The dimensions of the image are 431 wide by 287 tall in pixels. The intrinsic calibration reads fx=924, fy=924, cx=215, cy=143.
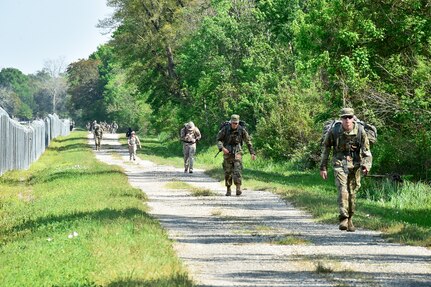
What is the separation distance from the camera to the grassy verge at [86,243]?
33.4ft

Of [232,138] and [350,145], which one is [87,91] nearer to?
[232,138]

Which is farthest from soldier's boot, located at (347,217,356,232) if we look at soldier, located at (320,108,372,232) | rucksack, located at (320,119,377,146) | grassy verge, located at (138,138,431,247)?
rucksack, located at (320,119,377,146)

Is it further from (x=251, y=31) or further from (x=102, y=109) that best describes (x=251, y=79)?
(x=102, y=109)

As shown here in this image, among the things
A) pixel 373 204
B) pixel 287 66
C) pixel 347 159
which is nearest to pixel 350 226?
pixel 347 159

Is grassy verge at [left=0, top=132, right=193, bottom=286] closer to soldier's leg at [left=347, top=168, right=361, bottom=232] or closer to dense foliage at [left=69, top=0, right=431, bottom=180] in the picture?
soldier's leg at [left=347, top=168, right=361, bottom=232]

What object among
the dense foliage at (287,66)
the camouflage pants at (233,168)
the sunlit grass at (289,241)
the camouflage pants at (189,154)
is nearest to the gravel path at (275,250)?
the sunlit grass at (289,241)

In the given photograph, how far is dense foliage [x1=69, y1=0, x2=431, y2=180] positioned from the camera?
27.4 m

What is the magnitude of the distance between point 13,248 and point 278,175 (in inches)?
876

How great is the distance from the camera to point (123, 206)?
18.7 m

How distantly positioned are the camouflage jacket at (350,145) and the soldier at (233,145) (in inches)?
287

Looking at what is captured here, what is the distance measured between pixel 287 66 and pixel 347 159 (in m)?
30.3

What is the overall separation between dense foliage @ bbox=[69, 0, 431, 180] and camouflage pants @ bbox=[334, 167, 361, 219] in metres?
10.3

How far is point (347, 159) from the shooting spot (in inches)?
590

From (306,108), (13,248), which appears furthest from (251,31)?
(13,248)
